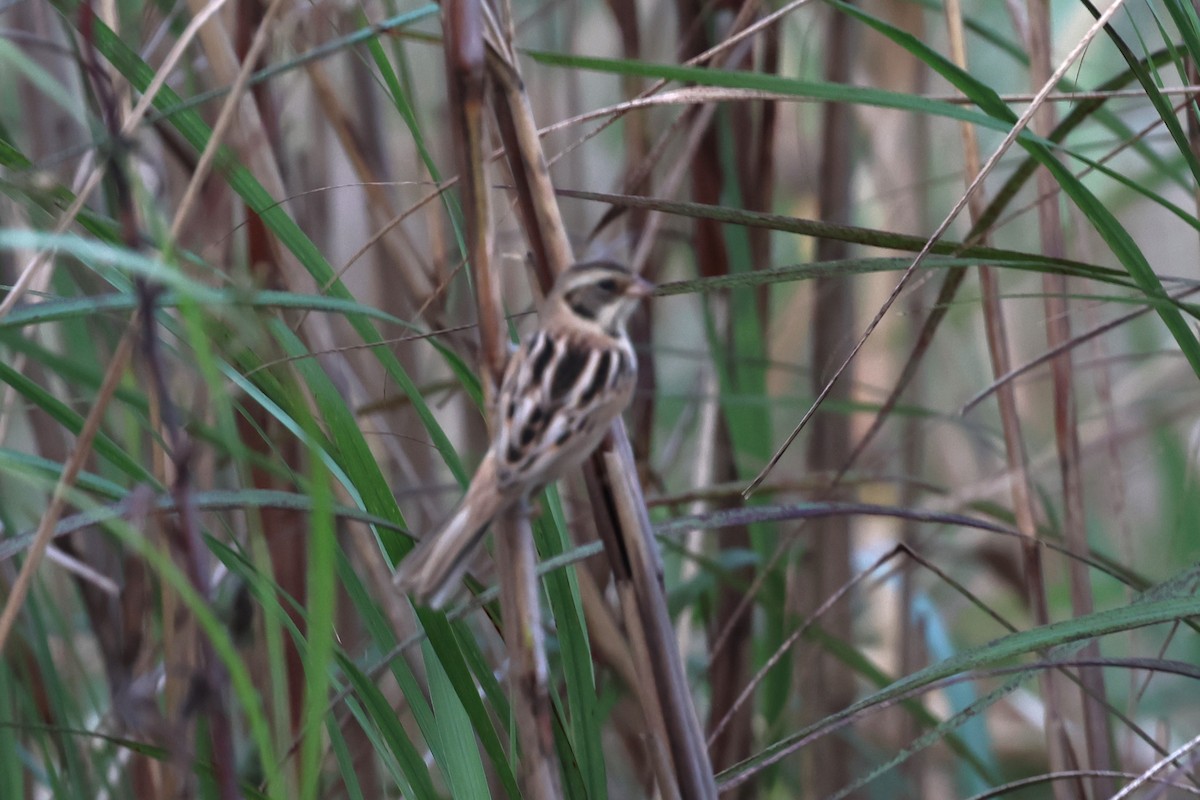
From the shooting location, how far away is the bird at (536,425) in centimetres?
91

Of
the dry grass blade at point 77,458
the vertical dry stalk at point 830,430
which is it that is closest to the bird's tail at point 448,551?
the dry grass blade at point 77,458

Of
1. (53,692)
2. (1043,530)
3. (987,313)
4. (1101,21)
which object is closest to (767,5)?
(987,313)

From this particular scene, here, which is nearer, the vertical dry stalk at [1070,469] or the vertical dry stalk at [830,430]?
the vertical dry stalk at [1070,469]

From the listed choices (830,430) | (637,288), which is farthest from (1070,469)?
(830,430)

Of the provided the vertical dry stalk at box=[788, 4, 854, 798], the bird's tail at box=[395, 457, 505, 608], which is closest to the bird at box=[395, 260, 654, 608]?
the bird's tail at box=[395, 457, 505, 608]

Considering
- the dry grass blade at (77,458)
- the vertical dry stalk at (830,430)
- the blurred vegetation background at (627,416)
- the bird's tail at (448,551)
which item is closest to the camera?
the dry grass blade at (77,458)

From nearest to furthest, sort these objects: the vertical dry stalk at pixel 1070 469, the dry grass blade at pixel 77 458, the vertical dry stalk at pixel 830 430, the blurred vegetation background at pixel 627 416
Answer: the dry grass blade at pixel 77 458 < the blurred vegetation background at pixel 627 416 < the vertical dry stalk at pixel 1070 469 < the vertical dry stalk at pixel 830 430

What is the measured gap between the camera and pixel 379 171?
2.32 metres

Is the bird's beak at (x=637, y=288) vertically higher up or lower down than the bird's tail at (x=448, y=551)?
higher up

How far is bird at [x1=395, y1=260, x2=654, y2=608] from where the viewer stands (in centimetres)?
91

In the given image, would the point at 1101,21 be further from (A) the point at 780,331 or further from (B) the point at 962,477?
(B) the point at 962,477

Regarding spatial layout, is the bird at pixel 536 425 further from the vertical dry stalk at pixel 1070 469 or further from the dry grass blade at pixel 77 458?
the vertical dry stalk at pixel 1070 469

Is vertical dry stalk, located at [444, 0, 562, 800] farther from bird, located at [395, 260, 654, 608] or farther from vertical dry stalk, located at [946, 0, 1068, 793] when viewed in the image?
vertical dry stalk, located at [946, 0, 1068, 793]

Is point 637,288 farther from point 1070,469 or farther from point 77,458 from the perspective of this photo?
point 1070,469
